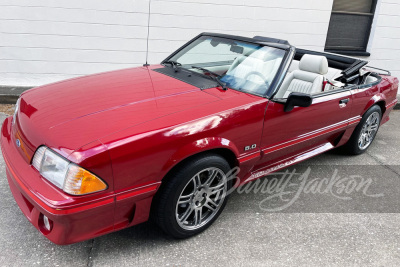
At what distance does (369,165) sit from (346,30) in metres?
3.81

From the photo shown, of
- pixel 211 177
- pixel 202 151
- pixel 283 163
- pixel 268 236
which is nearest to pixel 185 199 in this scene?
pixel 211 177

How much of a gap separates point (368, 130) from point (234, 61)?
2138mm

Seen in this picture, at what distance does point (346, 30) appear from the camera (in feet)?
22.8

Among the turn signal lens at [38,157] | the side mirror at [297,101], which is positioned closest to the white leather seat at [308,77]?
the side mirror at [297,101]

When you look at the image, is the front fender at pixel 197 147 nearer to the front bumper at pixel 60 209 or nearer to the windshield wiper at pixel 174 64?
the front bumper at pixel 60 209

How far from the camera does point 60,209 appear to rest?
196 cm

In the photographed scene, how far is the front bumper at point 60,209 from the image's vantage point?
6.52 feet

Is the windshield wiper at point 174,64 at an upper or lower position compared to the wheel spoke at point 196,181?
upper

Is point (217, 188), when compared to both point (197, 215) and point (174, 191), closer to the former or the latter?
point (197, 215)

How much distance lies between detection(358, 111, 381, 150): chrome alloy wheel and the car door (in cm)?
59

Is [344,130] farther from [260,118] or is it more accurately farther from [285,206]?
[260,118]

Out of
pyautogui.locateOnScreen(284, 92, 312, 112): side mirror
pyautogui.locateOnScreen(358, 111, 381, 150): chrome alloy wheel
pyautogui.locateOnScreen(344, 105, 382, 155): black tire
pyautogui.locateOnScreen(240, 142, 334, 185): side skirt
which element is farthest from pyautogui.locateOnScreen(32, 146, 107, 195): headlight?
pyautogui.locateOnScreen(358, 111, 381, 150): chrome alloy wheel

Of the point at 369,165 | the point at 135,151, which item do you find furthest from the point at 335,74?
the point at 135,151

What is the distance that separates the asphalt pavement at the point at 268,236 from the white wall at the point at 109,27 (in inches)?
105
